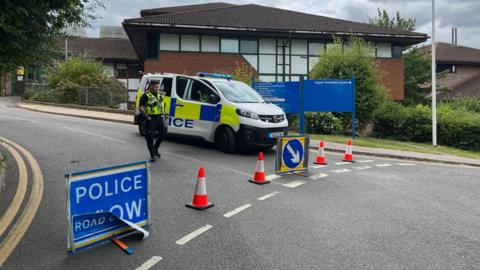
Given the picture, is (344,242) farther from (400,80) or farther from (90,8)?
(400,80)

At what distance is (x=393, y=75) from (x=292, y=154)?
23904 millimetres

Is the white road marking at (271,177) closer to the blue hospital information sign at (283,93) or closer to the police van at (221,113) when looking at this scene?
the police van at (221,113)

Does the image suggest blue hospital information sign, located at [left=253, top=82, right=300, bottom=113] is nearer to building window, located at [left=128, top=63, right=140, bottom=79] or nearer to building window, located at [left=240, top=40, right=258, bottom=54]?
building window, located at [left=240, top=40, right=258, bottom=54]

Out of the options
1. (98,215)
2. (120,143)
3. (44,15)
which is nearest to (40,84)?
(120,143)

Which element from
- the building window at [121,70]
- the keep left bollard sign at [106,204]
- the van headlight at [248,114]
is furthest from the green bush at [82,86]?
the keep left bollard sign at [106,204]

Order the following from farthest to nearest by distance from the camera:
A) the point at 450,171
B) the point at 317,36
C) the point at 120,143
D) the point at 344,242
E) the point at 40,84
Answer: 1. the point at 40,84
2. the point at 317,36
3. the point at 120,143
4. the point at 450,171
5. the point at 344,242

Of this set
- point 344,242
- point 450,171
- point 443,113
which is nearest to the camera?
point 344,242

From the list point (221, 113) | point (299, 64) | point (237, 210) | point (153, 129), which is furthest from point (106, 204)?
point (299, 64)

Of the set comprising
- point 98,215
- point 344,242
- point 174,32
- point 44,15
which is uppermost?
point 174,32

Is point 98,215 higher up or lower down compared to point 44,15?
lower down

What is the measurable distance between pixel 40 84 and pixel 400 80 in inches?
1023

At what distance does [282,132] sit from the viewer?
36.8 ft

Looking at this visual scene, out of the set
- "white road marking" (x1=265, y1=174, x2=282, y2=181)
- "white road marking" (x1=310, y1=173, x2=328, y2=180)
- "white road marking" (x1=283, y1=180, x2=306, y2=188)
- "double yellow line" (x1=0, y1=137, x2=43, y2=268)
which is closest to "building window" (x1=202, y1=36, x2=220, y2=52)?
"double yellow line" (x1=0, y1=137, x2=43, y2=268)

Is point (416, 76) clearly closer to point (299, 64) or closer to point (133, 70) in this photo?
point (299, 64)
